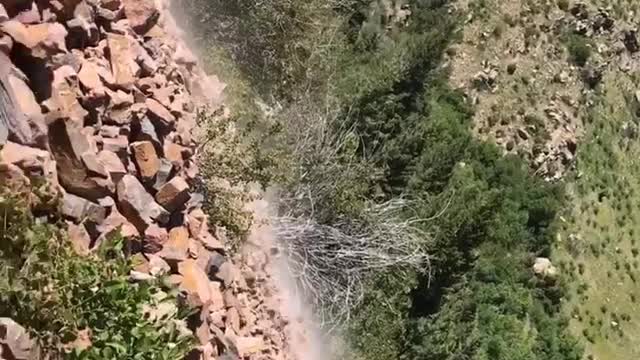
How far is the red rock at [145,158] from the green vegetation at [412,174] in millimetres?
4401

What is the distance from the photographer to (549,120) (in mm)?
17000

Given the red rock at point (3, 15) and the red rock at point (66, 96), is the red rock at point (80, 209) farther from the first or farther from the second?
the red rock at point (3, 15)

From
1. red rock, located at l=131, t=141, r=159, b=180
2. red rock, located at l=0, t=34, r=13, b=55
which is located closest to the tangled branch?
red rock, located at l=131, t=141, r=159, b=180

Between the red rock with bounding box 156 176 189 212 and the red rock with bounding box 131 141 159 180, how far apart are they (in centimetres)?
16

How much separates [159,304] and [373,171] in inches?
306

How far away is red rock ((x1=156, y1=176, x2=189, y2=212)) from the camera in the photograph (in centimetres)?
744

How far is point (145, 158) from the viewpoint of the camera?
7.33 meters

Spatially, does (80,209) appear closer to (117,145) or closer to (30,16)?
(117,145)

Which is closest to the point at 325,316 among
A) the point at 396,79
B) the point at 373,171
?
the point at 373,171

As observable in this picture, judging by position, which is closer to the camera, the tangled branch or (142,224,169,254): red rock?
(142,224,169,254): red rock

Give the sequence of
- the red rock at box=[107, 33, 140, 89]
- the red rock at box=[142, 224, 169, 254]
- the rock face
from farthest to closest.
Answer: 1. the rock face
2. the red rock at box=[107, 33, 140, 89]
3. the red rock at box=[142, 224, 169, 254]

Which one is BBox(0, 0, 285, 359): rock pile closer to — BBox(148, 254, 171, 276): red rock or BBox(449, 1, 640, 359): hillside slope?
BBox(148, 254, 171, 276): red rock

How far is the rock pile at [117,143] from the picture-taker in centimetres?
631

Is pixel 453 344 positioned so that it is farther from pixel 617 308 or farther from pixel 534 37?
pixel 534 37
